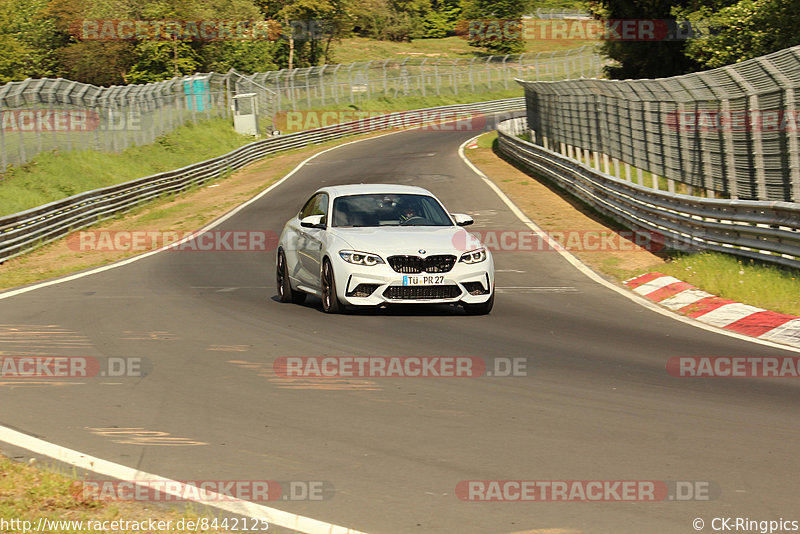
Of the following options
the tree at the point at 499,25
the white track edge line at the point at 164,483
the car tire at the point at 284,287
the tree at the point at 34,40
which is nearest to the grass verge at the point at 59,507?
the white track edge line at the point at 164,483

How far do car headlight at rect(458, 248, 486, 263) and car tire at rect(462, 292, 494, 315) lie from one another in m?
0.50

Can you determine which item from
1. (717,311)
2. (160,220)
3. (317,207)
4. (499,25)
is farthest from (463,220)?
(499,25)

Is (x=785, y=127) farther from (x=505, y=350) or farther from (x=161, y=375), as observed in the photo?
(x=161, y=375)

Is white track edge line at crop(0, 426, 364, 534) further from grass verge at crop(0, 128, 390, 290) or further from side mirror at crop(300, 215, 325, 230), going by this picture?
grass verge at crop(0, 128, 390, 290)

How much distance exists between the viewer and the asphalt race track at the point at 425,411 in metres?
5.36

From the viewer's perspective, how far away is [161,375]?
8.69 metres

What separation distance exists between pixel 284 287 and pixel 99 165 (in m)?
24.7

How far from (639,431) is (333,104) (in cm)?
6309

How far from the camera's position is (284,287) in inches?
563

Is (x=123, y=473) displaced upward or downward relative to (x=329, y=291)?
upward

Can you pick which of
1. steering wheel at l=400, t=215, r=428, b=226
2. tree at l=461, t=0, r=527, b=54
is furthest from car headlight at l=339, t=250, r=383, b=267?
tree at l=461, t=0, r=527, b=54

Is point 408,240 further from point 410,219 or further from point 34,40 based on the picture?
point 34,40

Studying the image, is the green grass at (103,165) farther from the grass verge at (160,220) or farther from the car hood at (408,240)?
the car hood at (408,240)

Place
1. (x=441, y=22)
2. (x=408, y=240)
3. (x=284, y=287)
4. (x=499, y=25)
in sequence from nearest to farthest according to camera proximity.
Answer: (x=408, y=240) < (x=284, y=287) < (x=499, y=25) < (x=441, y=22)
